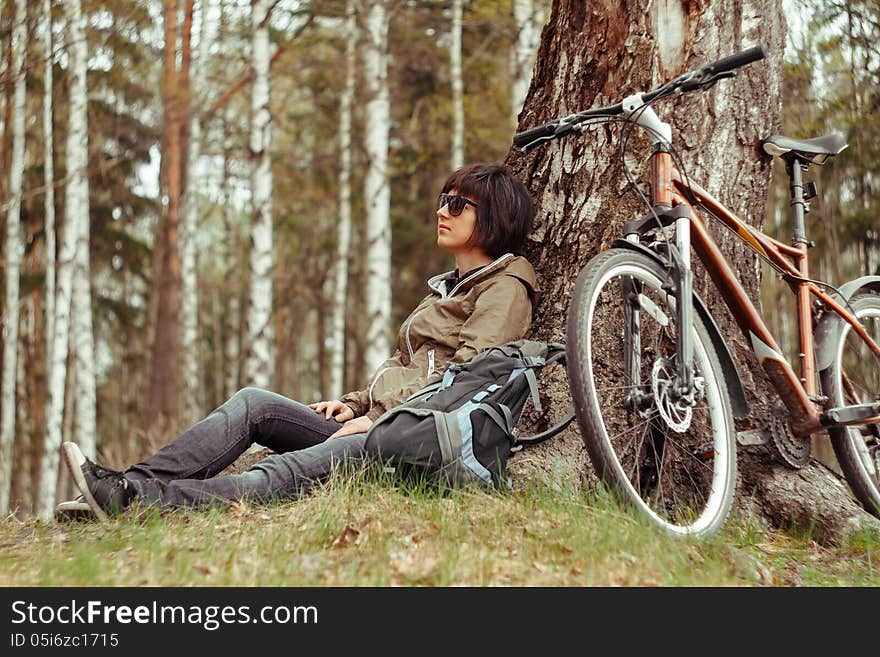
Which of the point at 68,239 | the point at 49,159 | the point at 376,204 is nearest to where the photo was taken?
the point at 376,204

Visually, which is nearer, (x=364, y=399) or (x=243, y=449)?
(x=243, y=449)

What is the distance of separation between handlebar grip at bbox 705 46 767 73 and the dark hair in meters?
1.12

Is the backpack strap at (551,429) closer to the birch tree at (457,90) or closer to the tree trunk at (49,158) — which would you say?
the tree trunk at (49,158)

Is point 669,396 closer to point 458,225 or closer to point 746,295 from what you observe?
point 746,295

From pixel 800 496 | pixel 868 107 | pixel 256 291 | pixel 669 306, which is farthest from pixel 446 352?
pixel 256 291

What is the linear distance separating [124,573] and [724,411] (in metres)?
2.09

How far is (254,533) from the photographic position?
286 cm

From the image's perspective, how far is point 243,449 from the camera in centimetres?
358

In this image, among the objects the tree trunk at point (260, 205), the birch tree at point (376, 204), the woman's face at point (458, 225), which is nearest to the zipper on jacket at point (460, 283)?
the woman's face at point (458, 225)

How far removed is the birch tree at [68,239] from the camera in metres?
10.2

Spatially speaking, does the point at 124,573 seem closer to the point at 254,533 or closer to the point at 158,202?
the point at 254,533

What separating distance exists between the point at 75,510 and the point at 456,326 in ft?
5.30

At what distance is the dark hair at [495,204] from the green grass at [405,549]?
1125mm

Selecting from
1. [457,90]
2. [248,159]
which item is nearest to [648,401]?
[248,159]
